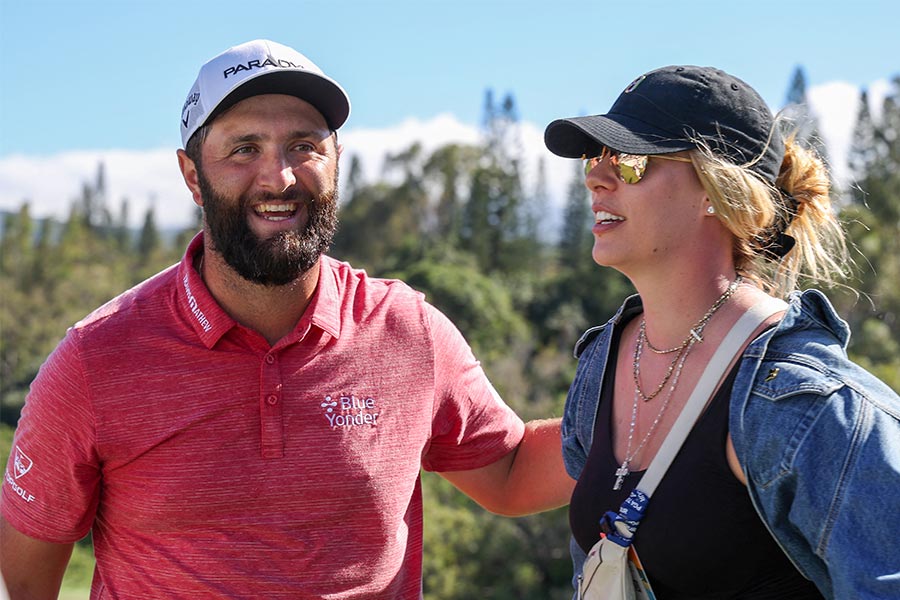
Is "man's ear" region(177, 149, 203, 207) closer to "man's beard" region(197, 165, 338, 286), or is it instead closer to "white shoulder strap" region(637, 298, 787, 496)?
"man's beard" region(197, 165, 338, 286)

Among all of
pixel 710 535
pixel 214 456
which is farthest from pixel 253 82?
pixel 710 535

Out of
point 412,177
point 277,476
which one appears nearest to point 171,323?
point 277,476

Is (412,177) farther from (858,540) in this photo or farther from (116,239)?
(858,540)

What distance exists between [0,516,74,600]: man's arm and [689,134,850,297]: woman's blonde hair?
202 centimetres

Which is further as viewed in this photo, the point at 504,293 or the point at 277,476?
the point at 504,293

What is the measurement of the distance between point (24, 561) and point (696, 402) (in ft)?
6.22

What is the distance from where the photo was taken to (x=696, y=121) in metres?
2.23

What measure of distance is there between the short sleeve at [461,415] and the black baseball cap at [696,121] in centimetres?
96

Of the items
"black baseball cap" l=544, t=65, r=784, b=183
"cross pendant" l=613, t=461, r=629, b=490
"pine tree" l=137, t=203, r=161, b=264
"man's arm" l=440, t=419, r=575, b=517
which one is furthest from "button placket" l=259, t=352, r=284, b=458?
"pine tree" l=137, t=203, r=161, b=264

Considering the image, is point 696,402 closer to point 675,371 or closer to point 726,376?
point 726,376

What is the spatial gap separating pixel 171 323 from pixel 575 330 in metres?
34.2

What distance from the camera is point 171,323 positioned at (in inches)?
108

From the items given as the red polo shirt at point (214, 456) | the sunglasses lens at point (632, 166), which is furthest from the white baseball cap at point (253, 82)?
→ the sunglasses lens at point (632, 166)

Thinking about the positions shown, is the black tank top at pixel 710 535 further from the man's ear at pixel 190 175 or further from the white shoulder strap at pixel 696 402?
the man's ear at pixel 190 175
